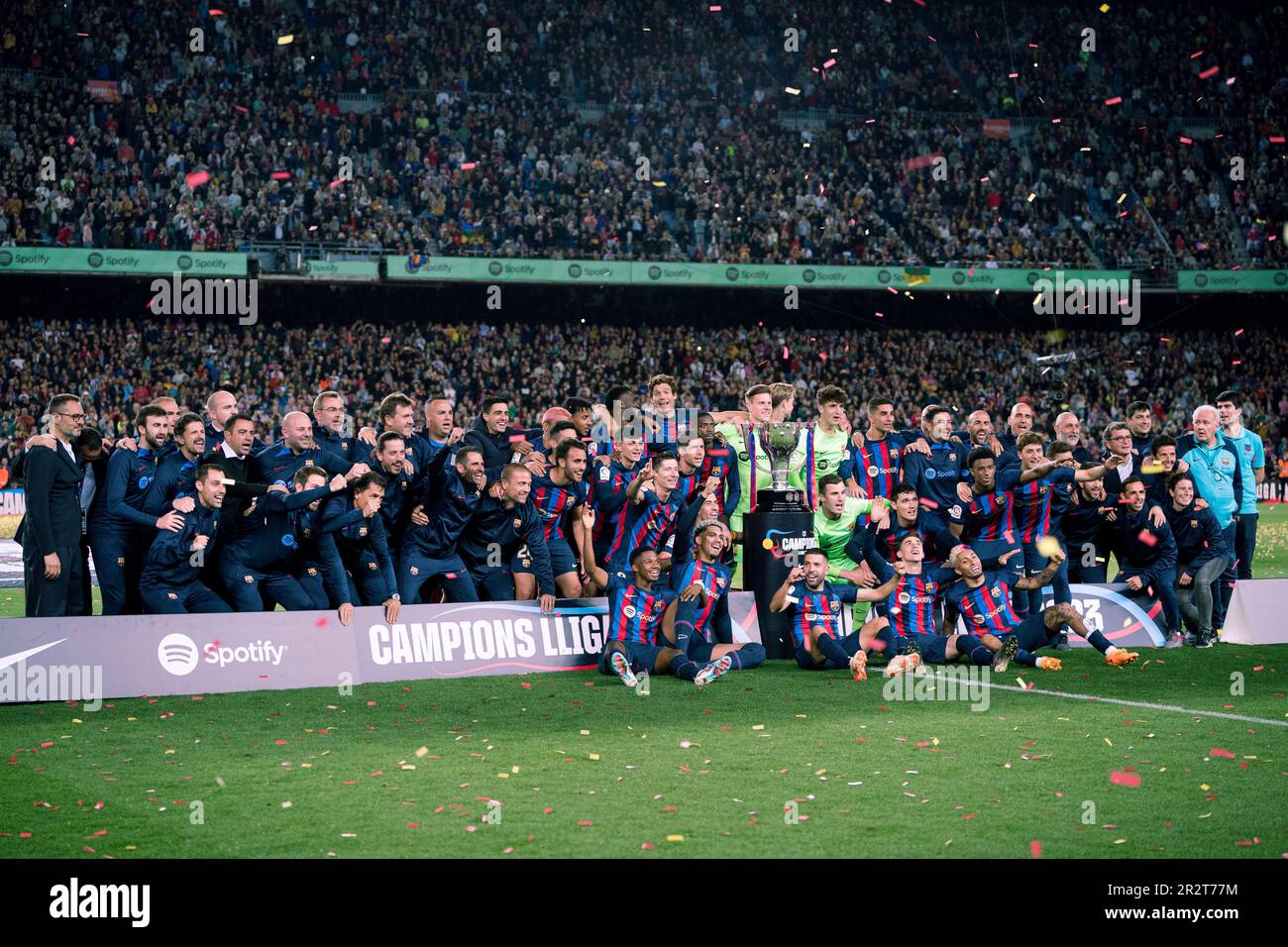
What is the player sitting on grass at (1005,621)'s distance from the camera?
1055 centimetres

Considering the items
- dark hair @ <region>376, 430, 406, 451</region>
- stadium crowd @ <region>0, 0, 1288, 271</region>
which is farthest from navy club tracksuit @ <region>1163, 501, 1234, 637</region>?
stadium crowd @ <region>0, 0, 1288, 271</region>

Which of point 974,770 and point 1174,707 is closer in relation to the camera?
point 974,770

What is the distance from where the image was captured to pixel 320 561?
1067cm

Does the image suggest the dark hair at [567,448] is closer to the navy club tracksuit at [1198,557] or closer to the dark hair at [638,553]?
the dark hair at [638,553]

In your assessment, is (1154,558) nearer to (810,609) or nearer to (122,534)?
(810,609)

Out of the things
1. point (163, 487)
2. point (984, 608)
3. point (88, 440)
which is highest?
point (88, 440)

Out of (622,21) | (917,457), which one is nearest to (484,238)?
(622,21)

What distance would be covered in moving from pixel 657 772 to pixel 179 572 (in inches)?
187

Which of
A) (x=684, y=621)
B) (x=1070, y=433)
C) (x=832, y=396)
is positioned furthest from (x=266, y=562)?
(x=1070, y=433)

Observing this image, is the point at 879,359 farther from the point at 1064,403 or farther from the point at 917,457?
the point at 917,457

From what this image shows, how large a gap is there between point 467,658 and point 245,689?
5.61 ft

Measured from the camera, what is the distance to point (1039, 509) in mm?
12109

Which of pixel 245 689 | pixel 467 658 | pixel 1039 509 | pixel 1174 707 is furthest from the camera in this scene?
pixel 1039 509

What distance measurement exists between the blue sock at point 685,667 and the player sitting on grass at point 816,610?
38.7 inches
